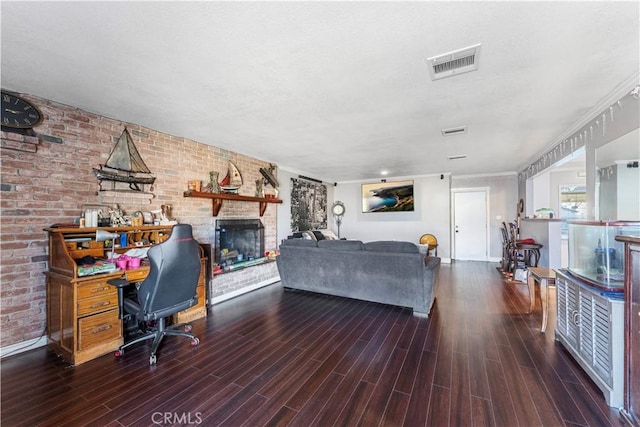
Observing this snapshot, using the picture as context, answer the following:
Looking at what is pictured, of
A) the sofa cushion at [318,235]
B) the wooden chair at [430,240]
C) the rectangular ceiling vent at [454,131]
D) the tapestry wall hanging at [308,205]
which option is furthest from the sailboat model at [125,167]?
the wooden chair at [430,240]

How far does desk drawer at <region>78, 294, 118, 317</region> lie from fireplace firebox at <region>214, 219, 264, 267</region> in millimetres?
1579

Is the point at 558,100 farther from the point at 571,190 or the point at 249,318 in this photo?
the point at 571,190

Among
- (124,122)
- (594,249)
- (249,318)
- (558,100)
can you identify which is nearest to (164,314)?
(249,318)

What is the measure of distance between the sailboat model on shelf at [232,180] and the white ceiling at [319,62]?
3.28 ft

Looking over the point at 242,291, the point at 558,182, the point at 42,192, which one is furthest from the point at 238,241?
the point at 558,182

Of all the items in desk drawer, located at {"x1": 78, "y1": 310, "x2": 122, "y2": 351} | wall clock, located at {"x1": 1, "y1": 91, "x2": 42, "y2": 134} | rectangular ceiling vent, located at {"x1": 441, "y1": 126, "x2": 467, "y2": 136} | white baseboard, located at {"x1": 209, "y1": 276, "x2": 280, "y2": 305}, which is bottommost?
white baseboard, located at {"x1": 209, "y1": 276, "x2": 280, "y2": 305}

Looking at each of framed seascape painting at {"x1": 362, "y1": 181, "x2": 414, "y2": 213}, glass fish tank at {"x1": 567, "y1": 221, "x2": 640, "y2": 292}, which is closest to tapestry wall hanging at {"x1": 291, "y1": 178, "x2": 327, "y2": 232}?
framed seascape painting at {"x1": 362, "y1": 181, "x2": 414, "y2": 213}

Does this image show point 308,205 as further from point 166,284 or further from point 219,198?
point 166,284

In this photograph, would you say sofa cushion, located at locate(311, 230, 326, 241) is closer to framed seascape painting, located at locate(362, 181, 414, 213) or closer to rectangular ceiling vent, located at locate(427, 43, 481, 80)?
framed seascape painting, located at locate(362, 181, 414, 213)

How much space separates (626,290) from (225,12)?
2.98 meters

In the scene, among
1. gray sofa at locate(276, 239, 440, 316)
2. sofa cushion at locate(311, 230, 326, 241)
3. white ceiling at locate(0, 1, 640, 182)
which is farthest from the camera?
sofa cushion at locate(311, 230, 326, 241)

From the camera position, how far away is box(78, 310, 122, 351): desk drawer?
2.20 metres

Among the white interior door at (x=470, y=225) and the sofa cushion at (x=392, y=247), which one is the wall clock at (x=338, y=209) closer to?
the white interior door at (x=470, y=225)

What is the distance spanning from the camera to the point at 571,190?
228 inches
